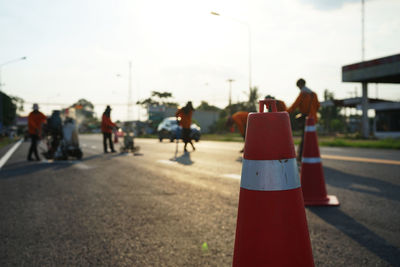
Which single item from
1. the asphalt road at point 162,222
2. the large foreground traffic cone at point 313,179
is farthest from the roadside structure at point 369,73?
the large foreground traffic cone at point 313,179

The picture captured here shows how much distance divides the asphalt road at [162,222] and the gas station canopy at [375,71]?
26010 mm

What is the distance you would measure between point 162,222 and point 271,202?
228 cm

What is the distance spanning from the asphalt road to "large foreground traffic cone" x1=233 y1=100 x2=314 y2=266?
3.18ft

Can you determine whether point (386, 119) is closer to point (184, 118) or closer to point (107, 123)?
point (107, 123)

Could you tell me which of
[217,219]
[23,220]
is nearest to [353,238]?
[217,219]

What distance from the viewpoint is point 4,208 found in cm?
467

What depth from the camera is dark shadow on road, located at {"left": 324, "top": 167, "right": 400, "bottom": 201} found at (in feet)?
16.6

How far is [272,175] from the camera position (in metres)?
1.79

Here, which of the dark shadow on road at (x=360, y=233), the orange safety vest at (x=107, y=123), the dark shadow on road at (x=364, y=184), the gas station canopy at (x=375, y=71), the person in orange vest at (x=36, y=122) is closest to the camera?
the dark shadow on road at (x=360, y=233)

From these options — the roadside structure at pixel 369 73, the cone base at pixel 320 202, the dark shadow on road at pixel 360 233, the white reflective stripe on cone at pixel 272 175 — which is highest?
the roadside structure at pixel 369 73

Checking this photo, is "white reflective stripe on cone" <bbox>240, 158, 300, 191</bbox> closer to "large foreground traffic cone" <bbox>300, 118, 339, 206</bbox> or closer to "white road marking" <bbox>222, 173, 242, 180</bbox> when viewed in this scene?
"large foreground traffic cone" <bbox>300, 118, 339, 206</bbox>

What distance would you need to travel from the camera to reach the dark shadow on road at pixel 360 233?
9.05 feet

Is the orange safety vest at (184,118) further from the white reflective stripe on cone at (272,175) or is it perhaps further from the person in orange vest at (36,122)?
the white reflective stripe on cone at (272,175)

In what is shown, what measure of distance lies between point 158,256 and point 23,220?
2.01 m
